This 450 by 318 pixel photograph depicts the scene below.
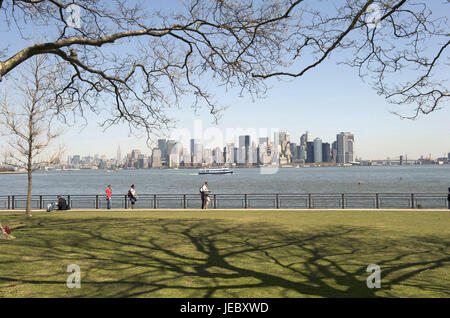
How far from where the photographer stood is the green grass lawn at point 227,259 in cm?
660

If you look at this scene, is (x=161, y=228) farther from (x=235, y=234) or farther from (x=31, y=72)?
(x=31, y=72)

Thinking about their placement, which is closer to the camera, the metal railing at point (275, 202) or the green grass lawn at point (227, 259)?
Result: the green grass lawn at point (227, 259)

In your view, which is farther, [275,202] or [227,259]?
[275,202]

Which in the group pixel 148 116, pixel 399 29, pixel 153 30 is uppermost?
pixel 153 30

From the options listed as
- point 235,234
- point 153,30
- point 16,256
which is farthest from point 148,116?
point 16,256

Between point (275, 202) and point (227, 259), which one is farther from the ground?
point (227, 259)

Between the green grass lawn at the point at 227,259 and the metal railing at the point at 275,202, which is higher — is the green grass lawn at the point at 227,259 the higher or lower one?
the higher one

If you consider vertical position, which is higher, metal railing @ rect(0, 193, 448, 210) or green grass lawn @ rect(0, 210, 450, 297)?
green grass lawn @ rect(0, 210, 450, 297)

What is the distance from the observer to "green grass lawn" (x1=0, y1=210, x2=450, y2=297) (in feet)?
21.7

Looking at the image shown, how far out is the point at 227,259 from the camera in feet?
29.1

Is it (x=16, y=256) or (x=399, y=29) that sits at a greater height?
(x=399, y=29)

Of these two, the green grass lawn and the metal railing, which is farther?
the metal railing
